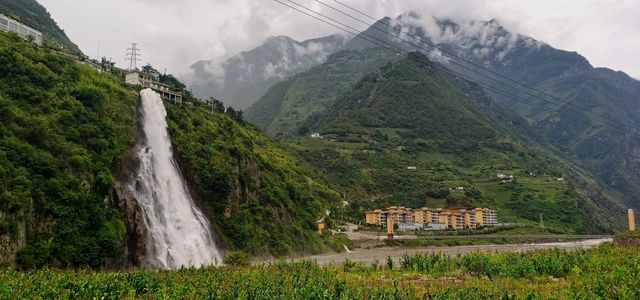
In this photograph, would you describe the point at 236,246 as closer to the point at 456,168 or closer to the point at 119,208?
the point at 119,208

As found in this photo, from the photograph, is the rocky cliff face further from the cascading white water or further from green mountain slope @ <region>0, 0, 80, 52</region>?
green mountain slope @ <region>0, 0, 80, 52</region>

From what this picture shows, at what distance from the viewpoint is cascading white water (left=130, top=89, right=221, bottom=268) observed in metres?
44.9

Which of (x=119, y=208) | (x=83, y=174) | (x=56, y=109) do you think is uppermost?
(x=56, y=109)

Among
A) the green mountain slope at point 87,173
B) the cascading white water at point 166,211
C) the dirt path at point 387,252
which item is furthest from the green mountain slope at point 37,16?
the dirt path at point 387,252

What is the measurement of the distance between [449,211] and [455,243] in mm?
30034

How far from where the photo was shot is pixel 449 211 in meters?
120

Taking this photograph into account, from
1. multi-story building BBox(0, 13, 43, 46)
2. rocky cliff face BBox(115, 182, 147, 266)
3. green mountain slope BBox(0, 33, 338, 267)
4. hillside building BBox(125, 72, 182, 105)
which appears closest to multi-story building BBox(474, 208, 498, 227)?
green mountain slope BBox(0, 33, 338, 267)

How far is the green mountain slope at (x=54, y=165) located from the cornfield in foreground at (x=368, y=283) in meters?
11.7

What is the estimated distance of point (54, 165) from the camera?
127 ft

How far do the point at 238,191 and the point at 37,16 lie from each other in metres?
135

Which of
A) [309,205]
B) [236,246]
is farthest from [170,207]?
[309,205]

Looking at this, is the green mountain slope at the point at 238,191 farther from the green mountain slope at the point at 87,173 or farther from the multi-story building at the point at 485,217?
the multi-story building at the point at 485,217

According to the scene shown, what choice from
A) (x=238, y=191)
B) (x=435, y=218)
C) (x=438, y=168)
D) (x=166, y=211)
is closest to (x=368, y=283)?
(x=166, y=211)

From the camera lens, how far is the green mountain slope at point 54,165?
34.5 m
